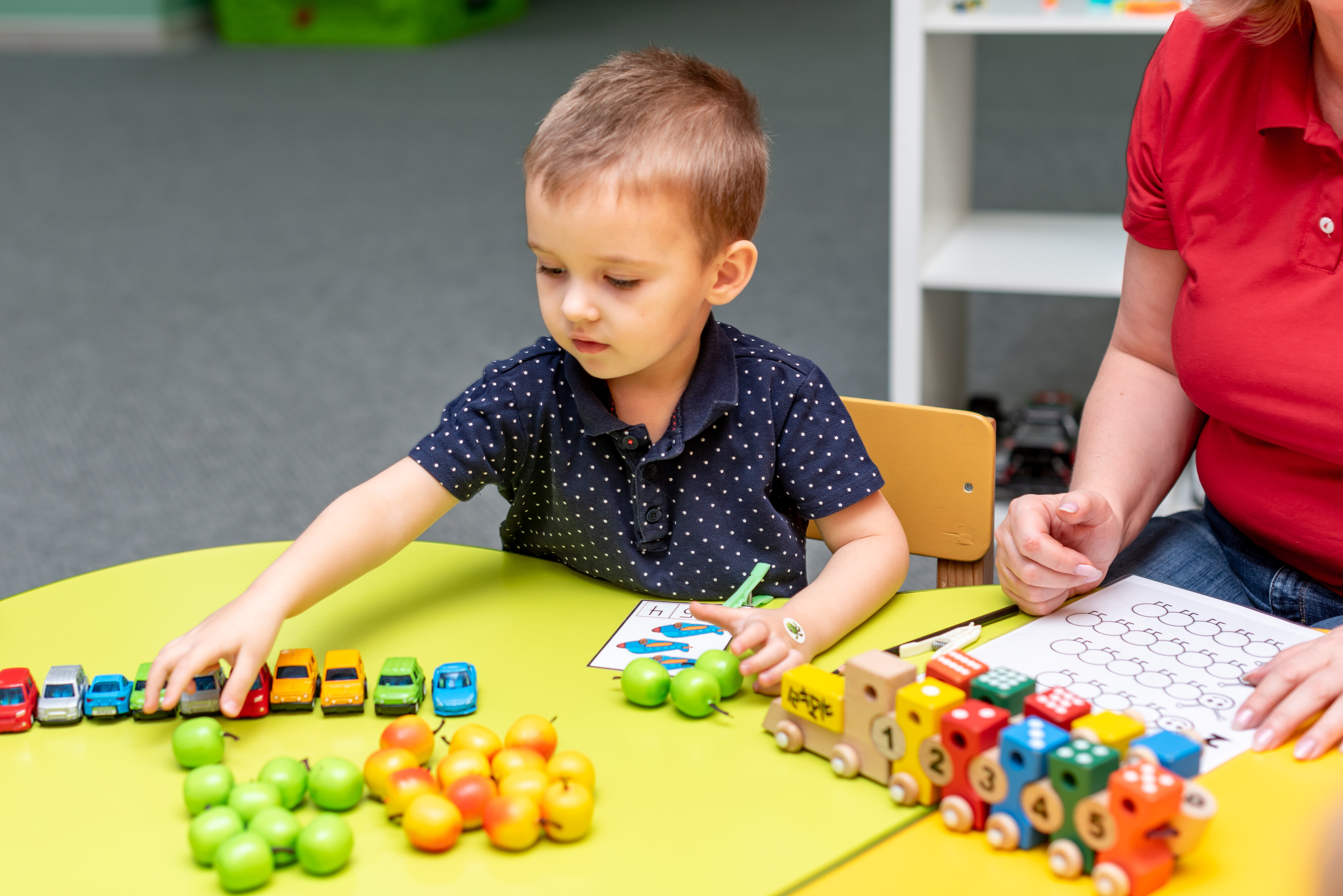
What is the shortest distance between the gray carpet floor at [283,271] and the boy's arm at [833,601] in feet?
4.12

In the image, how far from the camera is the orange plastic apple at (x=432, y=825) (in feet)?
2.26

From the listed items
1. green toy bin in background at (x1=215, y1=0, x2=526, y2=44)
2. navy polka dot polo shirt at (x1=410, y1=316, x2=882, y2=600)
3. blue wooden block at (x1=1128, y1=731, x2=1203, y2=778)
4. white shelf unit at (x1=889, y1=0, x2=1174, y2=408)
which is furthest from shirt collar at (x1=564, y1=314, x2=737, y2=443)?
green toy bin in background at (x1=215, y1=0, x2=526, y2=44)

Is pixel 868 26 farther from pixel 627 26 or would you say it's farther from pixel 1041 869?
pixel 1041 869

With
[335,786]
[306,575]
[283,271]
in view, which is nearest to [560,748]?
[335,786]

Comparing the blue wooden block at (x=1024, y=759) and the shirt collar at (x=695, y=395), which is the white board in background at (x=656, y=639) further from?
the blue wooden block at (x=1024, y=759)

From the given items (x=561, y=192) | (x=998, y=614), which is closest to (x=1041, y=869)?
(x=998, y=614)

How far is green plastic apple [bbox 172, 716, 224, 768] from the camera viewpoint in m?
0.77

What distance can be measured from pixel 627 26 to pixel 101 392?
5.09 metres

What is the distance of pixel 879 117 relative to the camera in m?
5.12

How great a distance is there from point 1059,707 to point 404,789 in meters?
0.35

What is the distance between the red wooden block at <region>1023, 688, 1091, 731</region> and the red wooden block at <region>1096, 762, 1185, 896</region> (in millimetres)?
53

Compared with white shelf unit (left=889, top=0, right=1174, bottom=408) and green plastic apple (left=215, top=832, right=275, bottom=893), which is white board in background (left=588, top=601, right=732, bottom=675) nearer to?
green plastic apple (left=215, top=832, right=275, bottom=893)

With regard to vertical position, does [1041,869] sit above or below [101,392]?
above

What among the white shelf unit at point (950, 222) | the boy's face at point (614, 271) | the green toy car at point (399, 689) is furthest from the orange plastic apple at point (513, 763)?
the white shelf unit at point (950, 222)
